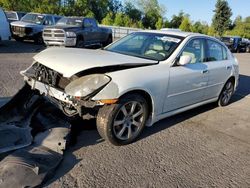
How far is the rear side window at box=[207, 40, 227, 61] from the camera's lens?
5693mm

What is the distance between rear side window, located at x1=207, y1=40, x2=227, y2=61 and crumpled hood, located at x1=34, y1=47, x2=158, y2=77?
1750 mm

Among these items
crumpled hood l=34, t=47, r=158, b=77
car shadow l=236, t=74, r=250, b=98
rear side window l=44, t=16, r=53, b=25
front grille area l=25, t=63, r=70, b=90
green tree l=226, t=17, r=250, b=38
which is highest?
crumpled hood l=34, t=47, r=158, b=77

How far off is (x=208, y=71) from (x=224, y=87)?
1.23 m

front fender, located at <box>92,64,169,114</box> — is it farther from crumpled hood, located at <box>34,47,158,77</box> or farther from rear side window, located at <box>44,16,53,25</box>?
rear side window, located at <box>44,16,53,25</box>

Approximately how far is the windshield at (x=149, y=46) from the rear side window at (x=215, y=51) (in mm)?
943

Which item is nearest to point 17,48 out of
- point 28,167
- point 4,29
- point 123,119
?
point 4,29

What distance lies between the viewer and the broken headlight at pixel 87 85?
3613 mm

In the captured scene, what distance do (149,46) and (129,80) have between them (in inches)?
56.7

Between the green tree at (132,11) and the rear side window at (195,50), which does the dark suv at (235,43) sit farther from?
the green tree at (132,11)

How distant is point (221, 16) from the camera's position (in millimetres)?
54062

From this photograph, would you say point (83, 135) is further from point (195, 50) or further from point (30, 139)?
point (195, 50)

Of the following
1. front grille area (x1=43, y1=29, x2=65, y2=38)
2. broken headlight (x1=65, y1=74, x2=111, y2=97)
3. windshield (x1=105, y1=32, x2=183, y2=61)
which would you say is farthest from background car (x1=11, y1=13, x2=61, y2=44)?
broken headlight (x1=65, y1=74, x2=111, y2=97)

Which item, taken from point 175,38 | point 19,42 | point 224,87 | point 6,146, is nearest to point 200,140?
point 175,38

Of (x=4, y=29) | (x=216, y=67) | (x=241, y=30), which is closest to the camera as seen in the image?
(x=216, y=67)
